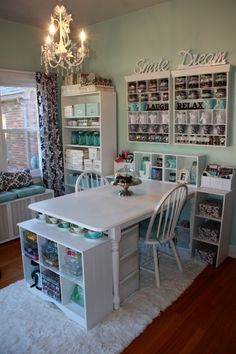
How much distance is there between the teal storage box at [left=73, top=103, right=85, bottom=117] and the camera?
3841 millimetres

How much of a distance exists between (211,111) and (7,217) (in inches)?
103

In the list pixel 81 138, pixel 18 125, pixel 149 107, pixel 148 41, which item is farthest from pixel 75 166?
pixel 148 41

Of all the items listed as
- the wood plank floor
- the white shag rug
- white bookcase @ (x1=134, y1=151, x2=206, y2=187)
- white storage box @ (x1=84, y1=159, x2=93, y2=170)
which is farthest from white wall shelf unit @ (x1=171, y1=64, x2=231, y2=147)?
the white shag rug

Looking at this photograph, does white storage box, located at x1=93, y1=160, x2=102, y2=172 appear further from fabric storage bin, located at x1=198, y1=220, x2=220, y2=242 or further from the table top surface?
fabric storage bin, located at x1=198, y1=220, x2=220, y2=242

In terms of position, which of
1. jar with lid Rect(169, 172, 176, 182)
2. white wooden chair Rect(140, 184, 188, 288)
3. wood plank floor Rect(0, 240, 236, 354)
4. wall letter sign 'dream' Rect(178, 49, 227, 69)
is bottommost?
wood plank floor Rect(0, 240, 236, 354)

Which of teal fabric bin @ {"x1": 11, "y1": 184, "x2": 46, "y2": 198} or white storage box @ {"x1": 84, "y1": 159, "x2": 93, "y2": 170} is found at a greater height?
white storage box @ {"x1": 84, "y1": 159, "x2": 93, "y2": 170}

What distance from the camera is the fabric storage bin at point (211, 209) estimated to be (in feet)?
9.38

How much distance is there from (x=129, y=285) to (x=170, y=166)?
1.43 metres

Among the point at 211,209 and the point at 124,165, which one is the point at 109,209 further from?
the point at 124,165

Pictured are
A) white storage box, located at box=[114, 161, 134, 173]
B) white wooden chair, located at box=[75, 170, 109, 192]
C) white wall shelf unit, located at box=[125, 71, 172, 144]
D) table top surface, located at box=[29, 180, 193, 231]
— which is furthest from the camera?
white storage box, located at box=[114, 161, 134, 173]

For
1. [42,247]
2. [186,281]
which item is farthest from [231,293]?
[42,247]

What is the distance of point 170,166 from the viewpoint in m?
3.32

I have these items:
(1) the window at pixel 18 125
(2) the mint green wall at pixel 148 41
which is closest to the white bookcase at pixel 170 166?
(2) the mint green wall at pixel 148 41

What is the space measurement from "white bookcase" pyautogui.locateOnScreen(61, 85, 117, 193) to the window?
460 mm
